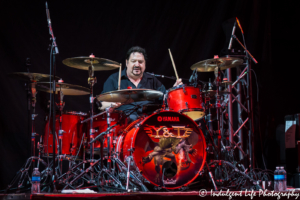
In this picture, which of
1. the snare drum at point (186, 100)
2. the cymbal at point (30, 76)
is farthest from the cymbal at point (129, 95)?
the cymbal at point (30, 76)

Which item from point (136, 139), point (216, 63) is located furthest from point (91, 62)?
point (216, 63)

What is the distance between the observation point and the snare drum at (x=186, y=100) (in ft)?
13.7

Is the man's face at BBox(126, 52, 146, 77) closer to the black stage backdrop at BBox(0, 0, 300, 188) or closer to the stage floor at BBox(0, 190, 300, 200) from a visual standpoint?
the black stage backdrop at BBox(0, 0, 300, 188)

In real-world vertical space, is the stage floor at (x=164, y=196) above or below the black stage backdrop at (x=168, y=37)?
below

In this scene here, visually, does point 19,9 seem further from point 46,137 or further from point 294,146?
point 294,146

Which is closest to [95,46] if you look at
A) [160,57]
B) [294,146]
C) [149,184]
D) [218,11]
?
[160,57]

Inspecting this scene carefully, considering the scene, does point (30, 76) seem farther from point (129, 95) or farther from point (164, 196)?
point (164, 196)

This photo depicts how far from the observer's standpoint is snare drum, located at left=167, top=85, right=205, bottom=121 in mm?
4188

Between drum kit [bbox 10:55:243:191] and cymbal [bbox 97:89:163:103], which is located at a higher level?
cymbal [bbox 97:89:163:103]

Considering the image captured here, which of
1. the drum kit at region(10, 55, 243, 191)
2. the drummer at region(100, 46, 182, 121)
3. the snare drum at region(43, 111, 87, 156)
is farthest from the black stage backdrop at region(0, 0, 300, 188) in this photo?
the drum kit at region(10, 55, 243, 191)

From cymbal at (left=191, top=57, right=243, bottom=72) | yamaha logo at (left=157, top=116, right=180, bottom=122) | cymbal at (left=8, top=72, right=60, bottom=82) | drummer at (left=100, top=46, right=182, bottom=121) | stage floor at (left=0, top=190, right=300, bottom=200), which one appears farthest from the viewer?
drummer at (left=100, top=46, right=182, bottom=121)

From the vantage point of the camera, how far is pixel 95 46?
548cm

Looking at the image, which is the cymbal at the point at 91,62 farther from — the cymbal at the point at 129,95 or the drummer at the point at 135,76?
the drummer at the point at 135,76

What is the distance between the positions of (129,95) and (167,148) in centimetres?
79
